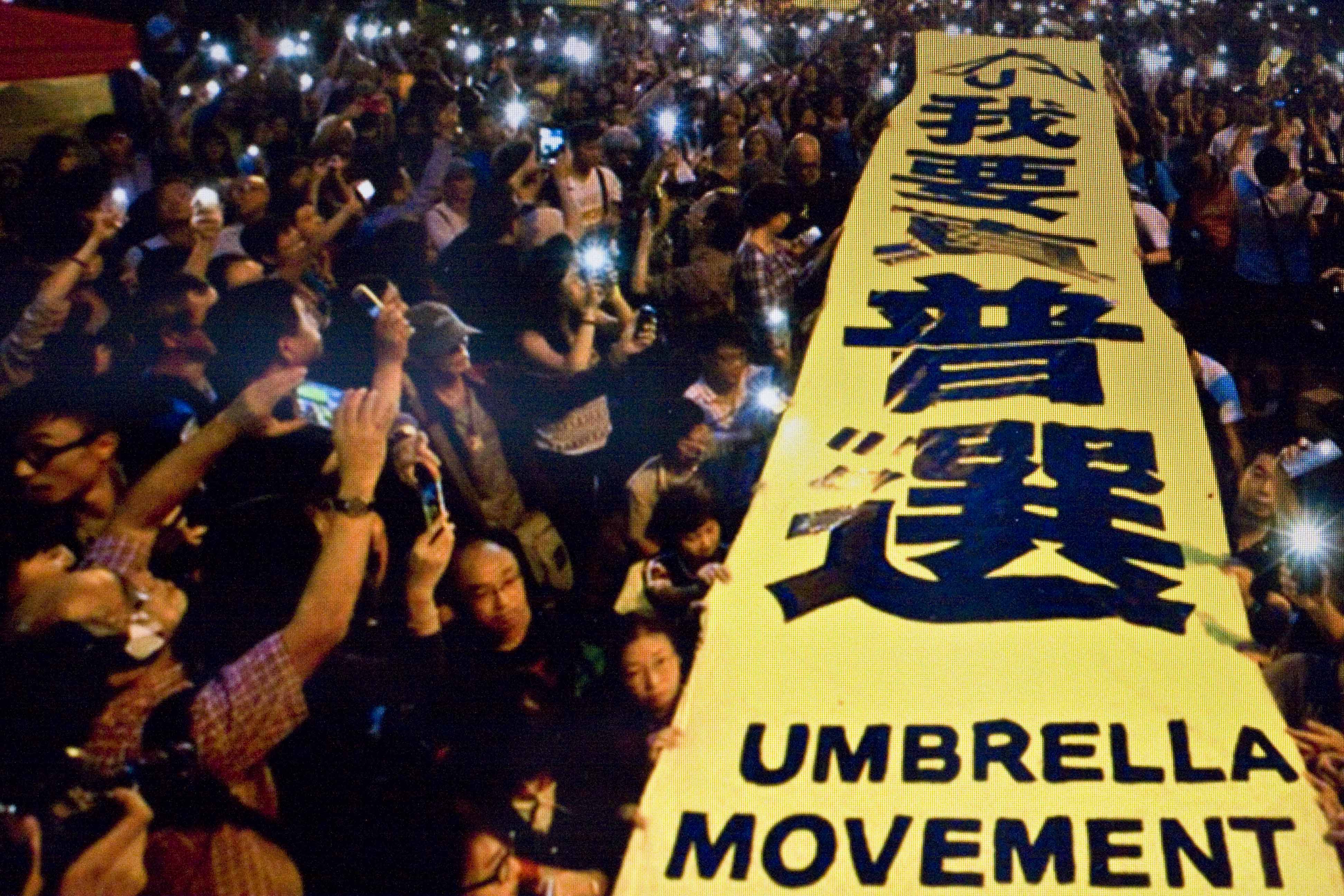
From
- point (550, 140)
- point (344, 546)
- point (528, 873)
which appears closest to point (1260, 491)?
point (528, 873)

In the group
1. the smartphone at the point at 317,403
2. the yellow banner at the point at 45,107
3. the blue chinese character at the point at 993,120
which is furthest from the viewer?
the yellow banner at the point at 45,107

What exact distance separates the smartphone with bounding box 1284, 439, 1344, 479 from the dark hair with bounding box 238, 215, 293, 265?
3.50 meters

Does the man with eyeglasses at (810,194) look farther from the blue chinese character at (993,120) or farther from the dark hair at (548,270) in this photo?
the dark hair at (548,270)

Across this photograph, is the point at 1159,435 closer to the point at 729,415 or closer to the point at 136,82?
the point at 729,415

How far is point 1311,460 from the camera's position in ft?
11.1

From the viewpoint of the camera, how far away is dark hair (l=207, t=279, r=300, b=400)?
333 centimetres

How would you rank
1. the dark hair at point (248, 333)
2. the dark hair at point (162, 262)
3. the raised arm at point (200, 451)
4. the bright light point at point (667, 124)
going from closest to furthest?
the raised arm at point (200, 451)
the dark hair at point (248, 333)
the dark hair at point (162, 262)
the bright light point at point (667, 124)

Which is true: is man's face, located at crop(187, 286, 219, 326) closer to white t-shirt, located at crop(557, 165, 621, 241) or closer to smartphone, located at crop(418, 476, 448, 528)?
smartphone, located at crop(418, 476, 448, 528)

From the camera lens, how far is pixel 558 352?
402cm

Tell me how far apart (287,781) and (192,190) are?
2.81m

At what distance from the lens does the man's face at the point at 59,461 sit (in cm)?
262

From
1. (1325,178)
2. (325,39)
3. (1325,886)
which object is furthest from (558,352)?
(325,39)

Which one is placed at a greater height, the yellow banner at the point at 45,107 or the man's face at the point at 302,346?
the yellow banner at the point at 45,107

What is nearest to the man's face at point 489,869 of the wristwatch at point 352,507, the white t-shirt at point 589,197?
the wristwatch at point 352,507
